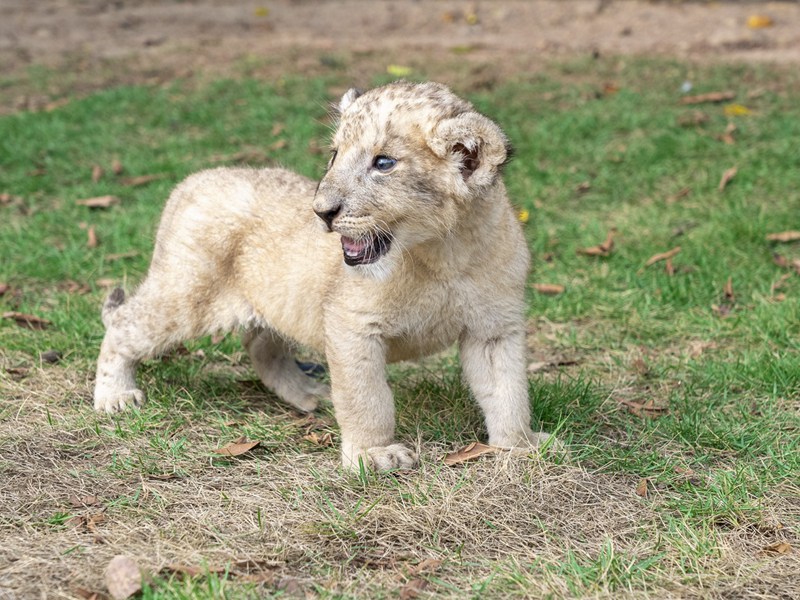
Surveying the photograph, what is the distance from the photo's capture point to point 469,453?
5246 millimetres

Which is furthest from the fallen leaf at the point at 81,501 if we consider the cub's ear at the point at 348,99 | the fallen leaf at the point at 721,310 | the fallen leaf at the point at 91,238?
the fallen leaf at the point at 721,310

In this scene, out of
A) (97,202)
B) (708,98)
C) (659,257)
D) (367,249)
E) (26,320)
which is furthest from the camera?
(708,98)

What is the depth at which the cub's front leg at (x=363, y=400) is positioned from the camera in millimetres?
5082

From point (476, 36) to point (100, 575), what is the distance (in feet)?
→ 38.8

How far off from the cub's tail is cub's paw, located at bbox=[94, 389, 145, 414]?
0.58 meters

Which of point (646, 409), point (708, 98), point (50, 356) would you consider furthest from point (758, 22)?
point (50, 356)

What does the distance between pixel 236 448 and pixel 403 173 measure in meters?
1.67

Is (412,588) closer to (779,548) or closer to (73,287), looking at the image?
(779,548)

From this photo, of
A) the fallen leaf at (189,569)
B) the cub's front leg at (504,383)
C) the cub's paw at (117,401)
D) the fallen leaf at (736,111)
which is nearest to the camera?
the fallen leaf at (189,569)

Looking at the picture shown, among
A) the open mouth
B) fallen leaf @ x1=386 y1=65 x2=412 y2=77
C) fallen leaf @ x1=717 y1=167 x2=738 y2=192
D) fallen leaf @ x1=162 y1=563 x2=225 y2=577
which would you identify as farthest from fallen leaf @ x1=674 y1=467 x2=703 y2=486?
fallen leaf @ x1=386 y1=65 x2=412 y2=77

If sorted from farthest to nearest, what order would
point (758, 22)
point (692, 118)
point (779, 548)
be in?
point (758, 22) < point (692, 118) < point (779, 548)

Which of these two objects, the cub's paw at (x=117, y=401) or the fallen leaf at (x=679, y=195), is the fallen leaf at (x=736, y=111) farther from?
the cub's paw at (x=117, y=401)

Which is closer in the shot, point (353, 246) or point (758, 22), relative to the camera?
point (353, 246)

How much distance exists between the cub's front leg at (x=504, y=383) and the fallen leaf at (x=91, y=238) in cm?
420
